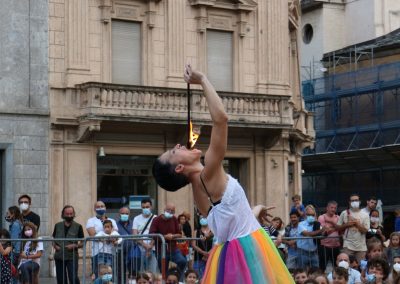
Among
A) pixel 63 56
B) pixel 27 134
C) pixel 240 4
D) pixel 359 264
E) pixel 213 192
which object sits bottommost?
pixel 359 264

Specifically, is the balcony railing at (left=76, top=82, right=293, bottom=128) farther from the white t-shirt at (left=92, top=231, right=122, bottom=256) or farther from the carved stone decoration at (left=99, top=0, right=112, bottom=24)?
the white t-shirt at (left=92, top=231, right=122, bottom=256)

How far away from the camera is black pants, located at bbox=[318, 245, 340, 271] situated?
19.9 m

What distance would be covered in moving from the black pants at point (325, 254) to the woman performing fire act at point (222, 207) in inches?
471

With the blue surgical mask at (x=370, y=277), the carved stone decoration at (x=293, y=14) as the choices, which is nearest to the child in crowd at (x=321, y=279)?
the blue surgical mask at (x=370, y=277)

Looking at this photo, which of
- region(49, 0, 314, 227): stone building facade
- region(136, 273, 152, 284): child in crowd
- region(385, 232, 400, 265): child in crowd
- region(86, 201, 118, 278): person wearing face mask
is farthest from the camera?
region(49, 0, 314, 227): stone building facade

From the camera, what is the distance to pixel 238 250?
26.1ft

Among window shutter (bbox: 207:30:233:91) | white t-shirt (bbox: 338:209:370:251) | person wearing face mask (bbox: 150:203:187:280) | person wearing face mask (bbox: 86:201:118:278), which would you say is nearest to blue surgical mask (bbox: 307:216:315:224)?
white t-shirt (bbox: 338:209:370:251)

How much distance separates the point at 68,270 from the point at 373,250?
207 inches

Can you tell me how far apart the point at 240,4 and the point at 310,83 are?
835 inches

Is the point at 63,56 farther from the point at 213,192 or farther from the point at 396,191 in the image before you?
the point at 396,191

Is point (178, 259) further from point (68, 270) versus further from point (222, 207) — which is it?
point (222, 207)

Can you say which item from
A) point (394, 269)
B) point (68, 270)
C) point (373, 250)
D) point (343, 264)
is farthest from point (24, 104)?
point (394, 269)

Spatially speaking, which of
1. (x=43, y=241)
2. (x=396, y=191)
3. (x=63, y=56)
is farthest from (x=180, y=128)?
(x=396, y=191)

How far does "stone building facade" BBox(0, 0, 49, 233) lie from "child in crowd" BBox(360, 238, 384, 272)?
11.2 m
